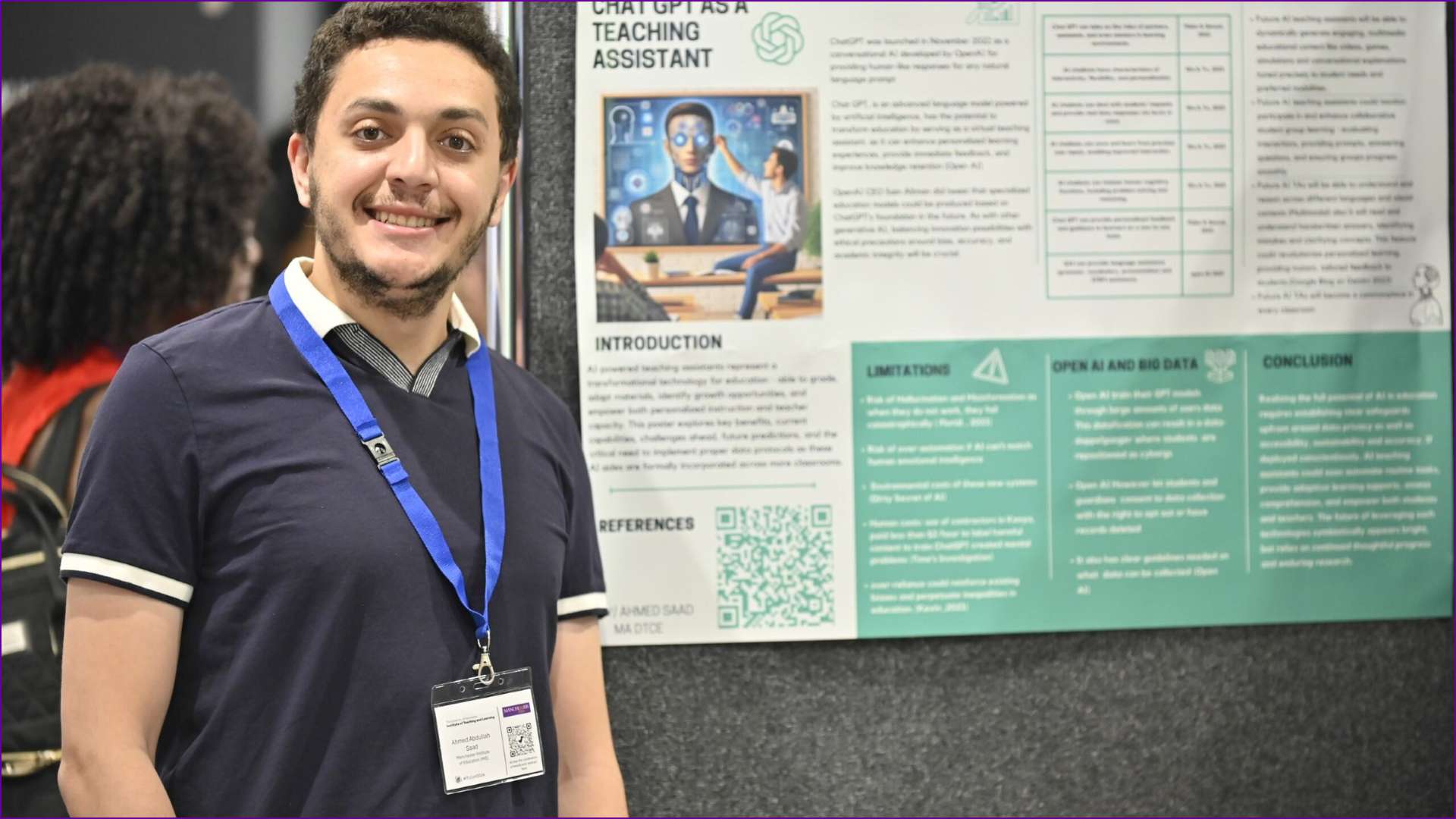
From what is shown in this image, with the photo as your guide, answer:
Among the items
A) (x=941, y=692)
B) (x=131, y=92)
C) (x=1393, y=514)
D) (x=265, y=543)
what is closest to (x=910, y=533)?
(x=941, y=692)

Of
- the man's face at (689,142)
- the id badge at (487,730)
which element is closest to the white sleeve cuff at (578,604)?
the id badge at (487,730)

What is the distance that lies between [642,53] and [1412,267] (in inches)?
32.5

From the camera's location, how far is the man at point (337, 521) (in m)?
0.73

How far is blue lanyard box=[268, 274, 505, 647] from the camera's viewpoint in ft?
2.62

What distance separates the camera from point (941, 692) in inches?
47.3

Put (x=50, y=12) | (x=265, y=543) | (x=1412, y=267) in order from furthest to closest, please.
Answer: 1. (x=1412, y=267)
2. (x=50, y=12)
3. (x=265, y=543)

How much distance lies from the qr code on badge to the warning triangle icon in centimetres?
58

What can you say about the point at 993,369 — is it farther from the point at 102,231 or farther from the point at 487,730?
the point at 102,231

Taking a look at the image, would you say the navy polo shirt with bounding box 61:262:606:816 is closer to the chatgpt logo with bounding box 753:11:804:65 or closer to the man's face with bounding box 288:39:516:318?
the man's face with bounding box 288:39:516:318

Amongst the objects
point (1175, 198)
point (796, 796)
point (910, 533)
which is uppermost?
point (1175, 198)

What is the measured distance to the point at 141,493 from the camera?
729 millimetres

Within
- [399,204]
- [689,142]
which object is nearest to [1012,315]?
[689,142]

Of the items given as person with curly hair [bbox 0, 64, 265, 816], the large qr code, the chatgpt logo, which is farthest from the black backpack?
the chatgpt logo

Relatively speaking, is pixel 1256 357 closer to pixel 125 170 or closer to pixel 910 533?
pixel 910 533
